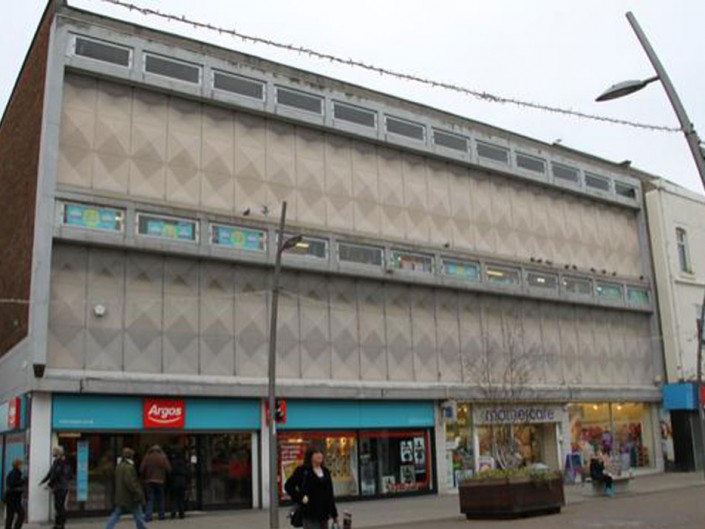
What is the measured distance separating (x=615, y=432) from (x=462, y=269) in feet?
35.6

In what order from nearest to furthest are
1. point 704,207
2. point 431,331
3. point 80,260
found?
point 80,260 → point 431,331 → point 704,207

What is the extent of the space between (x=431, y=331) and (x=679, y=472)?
14.1 meters

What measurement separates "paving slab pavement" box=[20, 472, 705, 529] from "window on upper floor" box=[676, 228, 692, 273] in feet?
41.3

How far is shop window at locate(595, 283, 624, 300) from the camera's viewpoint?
3478 centimetres

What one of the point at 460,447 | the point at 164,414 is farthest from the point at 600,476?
the point at 164,414

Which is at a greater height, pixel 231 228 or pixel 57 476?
pixel 231 228

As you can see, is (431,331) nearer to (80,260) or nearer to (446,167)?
(446,167)

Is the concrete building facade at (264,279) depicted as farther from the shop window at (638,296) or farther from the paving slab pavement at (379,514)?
the shop window at (638,296)

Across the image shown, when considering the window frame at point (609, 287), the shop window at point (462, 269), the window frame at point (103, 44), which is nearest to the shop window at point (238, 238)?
the window frame at point (103, 44)

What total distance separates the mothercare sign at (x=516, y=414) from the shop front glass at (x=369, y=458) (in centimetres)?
240

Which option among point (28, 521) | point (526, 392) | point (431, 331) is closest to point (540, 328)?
point (526, 392)

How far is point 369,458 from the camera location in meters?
26.1

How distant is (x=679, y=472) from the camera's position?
34.9 metres

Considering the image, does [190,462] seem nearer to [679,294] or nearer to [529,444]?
[529,444]
